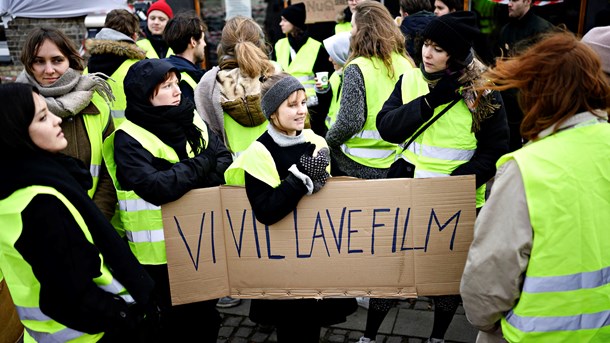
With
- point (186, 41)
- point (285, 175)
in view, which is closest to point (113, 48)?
point (186, 41)

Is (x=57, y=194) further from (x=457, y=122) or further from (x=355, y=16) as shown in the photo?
(x=355, y=16)

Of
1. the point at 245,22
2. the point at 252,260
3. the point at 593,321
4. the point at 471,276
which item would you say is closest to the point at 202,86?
the point at 245,22

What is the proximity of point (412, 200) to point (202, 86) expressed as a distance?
81.0 inches

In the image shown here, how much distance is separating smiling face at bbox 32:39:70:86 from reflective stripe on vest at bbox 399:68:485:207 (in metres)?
2.14

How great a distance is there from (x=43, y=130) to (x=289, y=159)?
116 centimetres

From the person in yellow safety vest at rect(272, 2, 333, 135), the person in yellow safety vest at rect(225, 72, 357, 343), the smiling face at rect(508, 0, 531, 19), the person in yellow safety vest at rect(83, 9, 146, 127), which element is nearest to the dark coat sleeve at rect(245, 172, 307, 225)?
the person in yellow safety vest at rect(225, 72, 357, 343)

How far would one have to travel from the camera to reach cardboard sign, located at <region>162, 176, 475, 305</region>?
267 cm

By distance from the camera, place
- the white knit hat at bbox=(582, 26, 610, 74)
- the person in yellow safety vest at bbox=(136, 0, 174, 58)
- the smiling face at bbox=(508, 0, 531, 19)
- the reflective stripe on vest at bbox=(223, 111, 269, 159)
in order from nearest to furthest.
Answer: the white knit hat at bbox=(582, 26, 610, 74)
the reflective stripe on vest at bbox=(223, 111, 269, 159)
the smiling face at bbox=(508, 0, 531, 19)
the person in yellow safety vest at bbox=(136, 0, 174, 58)

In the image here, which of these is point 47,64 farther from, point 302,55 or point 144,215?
point 302,55

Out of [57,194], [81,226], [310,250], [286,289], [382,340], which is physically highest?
[57,194]

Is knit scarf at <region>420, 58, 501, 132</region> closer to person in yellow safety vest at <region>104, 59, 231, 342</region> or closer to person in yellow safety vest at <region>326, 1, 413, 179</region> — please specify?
person in yellow safety vest at <region>326, 1, 413, 179</region>

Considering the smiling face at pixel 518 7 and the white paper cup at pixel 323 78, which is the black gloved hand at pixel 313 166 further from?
the smiling face at pixel 518 7

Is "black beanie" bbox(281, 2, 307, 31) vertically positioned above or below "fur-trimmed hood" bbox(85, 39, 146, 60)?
above

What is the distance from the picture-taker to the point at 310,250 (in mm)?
2730
